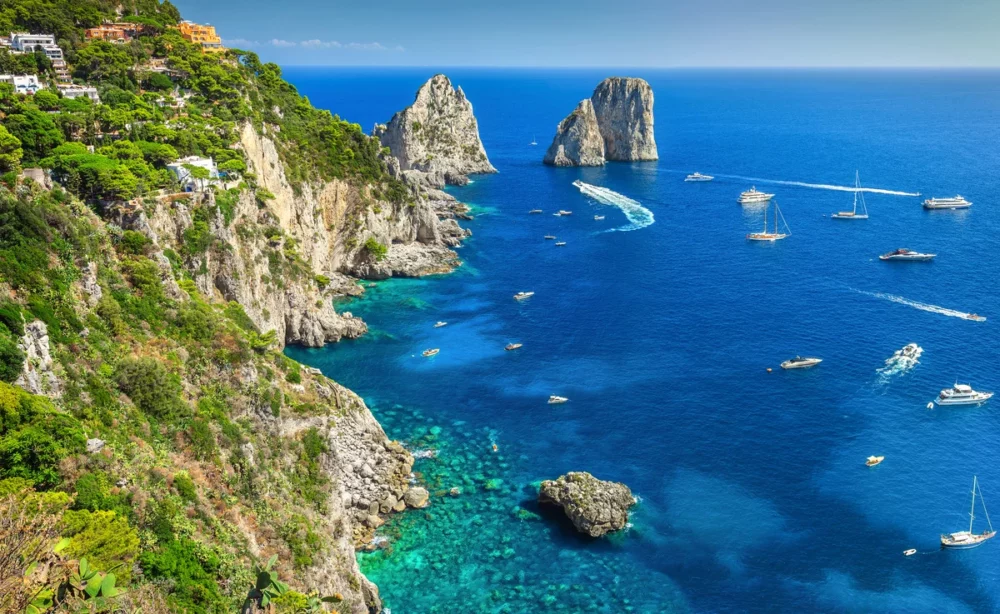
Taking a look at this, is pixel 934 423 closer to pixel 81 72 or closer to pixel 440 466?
pixel 440 466

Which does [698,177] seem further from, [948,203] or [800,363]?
[800,363]

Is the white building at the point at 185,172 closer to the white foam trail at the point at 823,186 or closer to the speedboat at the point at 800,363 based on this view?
the speedboat at the point at 800,363

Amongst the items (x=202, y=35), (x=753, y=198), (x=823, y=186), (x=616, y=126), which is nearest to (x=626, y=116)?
(x=616, y=126)

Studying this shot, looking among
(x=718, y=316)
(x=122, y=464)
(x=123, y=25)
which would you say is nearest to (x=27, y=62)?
(x=123, y=25)

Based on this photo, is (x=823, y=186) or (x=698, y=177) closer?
(x=823, y=186)

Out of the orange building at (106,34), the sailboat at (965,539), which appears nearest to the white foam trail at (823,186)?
the sailboat at (965,539)
